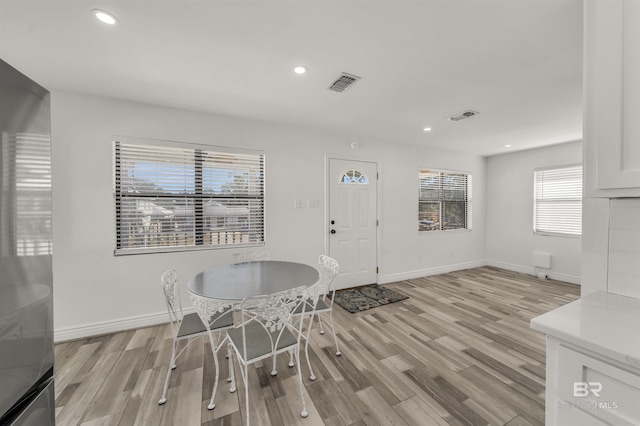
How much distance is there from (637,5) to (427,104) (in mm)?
1755

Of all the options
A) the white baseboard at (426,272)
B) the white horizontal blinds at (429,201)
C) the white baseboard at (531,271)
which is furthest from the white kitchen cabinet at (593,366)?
the white baseboard at (531,271)

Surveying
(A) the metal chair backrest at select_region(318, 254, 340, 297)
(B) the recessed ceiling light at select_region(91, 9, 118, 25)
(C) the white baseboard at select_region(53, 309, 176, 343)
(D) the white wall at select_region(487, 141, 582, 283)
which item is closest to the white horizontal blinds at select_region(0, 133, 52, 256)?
(B) the recessed ceiling light at select_region(91, 9, 118, 25)

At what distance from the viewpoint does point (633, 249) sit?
118cm

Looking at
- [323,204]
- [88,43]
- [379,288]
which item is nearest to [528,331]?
[379,288]

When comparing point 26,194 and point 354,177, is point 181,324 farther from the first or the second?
point 354,177

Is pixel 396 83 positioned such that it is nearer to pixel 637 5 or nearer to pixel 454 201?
pixel 637 5

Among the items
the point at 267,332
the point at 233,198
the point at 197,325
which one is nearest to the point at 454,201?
the point at 233,198

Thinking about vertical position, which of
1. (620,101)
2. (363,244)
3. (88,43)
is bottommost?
(363,244)

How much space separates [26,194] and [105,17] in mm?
1304

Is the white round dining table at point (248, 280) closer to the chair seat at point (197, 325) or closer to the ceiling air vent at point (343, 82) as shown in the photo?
the chair seat at point (197, 325)

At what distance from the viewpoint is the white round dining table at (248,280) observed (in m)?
1.72

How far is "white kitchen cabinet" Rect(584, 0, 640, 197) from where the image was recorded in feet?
3.30

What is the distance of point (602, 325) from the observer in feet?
3.10

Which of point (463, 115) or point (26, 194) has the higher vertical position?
point (463, 115)
